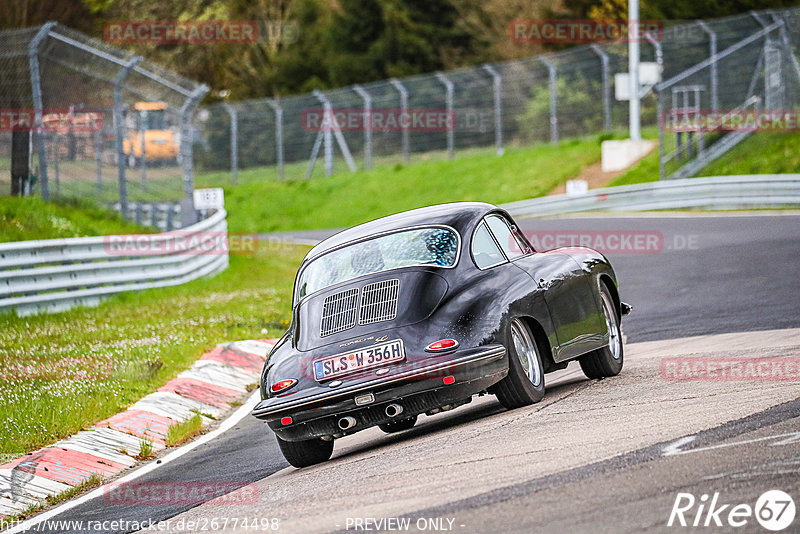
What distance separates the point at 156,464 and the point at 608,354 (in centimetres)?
338

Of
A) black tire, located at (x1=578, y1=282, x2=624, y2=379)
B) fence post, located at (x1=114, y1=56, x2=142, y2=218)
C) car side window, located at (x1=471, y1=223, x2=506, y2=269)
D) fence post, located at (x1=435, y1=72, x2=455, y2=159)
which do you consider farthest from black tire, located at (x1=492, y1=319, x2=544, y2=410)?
fence post, located at (x1=435, y1=72, x2=455, y2=159)

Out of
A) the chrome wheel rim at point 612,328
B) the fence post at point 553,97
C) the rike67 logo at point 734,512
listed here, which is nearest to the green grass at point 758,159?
the fence post at point 553,97

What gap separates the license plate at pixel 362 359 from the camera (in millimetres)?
7699

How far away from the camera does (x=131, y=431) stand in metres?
9.45

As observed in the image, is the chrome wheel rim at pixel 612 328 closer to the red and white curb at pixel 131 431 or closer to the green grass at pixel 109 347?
the red and white curb at pixel 131 431

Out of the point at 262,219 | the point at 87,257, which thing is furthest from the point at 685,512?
the point at 262,219

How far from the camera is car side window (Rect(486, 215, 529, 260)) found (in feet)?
29.4

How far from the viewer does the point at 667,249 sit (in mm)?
19781

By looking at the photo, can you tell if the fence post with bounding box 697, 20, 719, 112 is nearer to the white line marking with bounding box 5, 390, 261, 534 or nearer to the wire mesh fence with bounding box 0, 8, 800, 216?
the wire mesh fence with bounding box 0, 8, 800, 216

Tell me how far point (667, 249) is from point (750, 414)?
13039mm

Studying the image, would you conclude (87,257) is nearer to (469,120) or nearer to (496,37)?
(469,120)

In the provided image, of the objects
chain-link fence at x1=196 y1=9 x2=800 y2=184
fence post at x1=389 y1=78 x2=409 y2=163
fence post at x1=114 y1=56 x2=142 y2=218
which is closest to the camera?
fence post at x1=114 y1=56 x2=142 y2=218

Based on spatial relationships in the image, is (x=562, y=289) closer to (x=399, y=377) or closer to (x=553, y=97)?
(x=399, y=377)

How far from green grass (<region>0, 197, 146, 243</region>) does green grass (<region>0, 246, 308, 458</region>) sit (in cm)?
192
